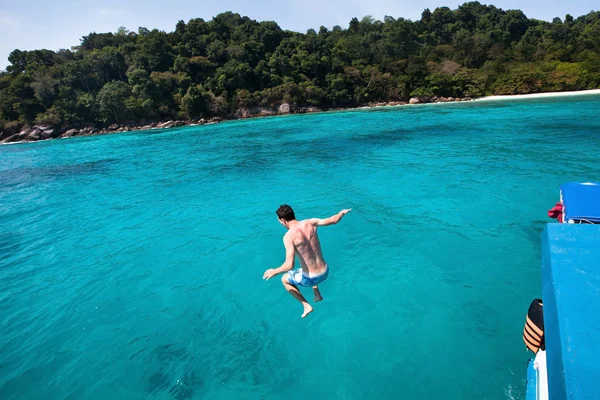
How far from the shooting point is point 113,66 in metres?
74.6

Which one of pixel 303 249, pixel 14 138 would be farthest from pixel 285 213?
pixel 14 138

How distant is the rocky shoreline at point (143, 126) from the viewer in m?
61.0

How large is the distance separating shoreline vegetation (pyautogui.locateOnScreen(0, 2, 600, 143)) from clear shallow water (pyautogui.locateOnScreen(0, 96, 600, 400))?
54.7 meters

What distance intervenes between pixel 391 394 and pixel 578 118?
32.2 metres

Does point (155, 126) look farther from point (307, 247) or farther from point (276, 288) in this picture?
point (307, 247)

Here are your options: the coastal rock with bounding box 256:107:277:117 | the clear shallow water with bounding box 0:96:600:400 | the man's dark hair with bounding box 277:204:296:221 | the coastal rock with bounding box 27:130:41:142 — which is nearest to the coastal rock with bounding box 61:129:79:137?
the coastal rock with bounding box 27:130:41:142

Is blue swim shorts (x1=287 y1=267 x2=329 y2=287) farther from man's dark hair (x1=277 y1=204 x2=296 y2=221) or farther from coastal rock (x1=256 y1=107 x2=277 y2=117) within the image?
coastal rock (x1=256 y1=107 x2=277 y2=117)

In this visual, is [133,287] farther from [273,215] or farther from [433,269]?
[433,269]

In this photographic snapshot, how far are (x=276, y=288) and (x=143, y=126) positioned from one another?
68.4m

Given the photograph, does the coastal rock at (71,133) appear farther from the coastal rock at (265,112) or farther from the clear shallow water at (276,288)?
the clear shallow water at (276,288)

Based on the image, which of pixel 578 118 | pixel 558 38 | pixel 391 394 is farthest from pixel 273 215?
pixel 558 38

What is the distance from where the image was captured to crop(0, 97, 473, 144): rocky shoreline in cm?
6103

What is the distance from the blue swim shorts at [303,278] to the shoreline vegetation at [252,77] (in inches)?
2515

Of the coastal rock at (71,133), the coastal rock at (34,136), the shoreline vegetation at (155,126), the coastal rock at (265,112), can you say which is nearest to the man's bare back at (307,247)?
the shoreline vegetation at (155,126)
